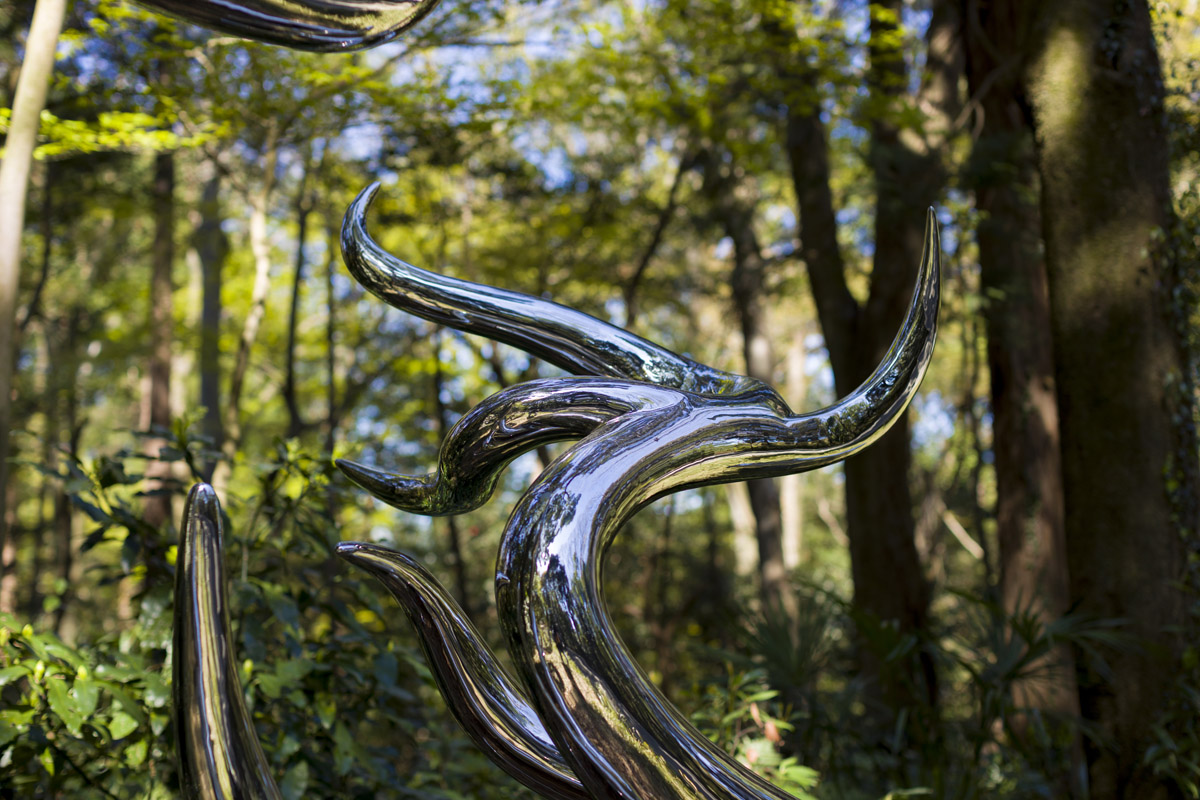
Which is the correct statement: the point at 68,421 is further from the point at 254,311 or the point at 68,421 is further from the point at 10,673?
the point at 10,673

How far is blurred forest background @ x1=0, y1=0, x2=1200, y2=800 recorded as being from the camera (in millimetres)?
2996

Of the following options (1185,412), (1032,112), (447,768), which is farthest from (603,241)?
(447,768)

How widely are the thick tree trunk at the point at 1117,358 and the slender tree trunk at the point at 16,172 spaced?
171 inches

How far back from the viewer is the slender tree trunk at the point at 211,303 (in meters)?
10.5

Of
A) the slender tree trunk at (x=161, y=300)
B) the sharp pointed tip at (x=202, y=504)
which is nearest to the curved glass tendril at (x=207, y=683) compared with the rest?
the sharp pointed tip at (x=202, y=504)

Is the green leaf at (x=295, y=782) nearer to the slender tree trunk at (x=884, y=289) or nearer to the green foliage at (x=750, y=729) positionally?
the green foliage at (x=750, y=729)

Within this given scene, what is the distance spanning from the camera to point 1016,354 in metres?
6.64

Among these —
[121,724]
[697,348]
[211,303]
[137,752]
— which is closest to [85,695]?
[121,724]

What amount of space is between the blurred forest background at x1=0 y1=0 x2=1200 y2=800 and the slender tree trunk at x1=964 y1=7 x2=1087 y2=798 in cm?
4

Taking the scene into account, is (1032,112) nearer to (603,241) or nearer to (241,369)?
(241,369)

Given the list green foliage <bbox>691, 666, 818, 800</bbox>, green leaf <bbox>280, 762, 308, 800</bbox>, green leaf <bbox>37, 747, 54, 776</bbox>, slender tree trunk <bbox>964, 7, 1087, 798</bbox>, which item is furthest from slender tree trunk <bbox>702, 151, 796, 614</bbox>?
green leaf <bbox>37, 747, 54, 776</bbox>

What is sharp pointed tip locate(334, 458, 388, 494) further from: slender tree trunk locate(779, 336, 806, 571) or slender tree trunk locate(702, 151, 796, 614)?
slender tree trunk locate(779, 336, 806, 571)

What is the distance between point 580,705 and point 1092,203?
4.32 meters

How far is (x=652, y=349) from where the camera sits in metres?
0.90
